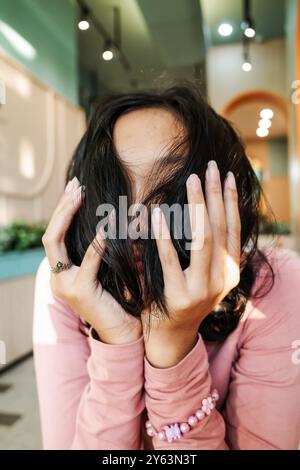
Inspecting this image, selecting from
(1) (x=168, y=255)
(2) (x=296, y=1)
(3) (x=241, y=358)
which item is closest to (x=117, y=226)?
(1) (x=168, y=255)

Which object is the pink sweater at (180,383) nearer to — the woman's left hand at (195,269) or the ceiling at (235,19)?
the woman's left hand at (195,269)

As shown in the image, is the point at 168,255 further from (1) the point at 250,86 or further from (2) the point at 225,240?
(1) the point at 250,86

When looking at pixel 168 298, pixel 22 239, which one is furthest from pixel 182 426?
pixel 22 239

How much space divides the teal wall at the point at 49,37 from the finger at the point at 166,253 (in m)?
0.22

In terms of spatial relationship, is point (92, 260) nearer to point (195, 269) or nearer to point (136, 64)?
point (195, 269)

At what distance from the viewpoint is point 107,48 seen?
389 millimetres

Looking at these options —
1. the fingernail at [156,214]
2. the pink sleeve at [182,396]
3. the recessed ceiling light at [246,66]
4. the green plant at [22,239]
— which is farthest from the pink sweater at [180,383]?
the green plant at [22,239]

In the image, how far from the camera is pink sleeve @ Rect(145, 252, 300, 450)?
280 millimetres

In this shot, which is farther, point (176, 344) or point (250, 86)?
point (250, 86)

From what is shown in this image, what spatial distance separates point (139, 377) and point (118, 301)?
7 centimetres

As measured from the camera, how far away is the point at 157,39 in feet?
1.49

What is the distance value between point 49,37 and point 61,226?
31cm

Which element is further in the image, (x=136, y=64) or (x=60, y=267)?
(x=136, y=64)

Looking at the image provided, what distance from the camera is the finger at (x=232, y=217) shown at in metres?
0.27
